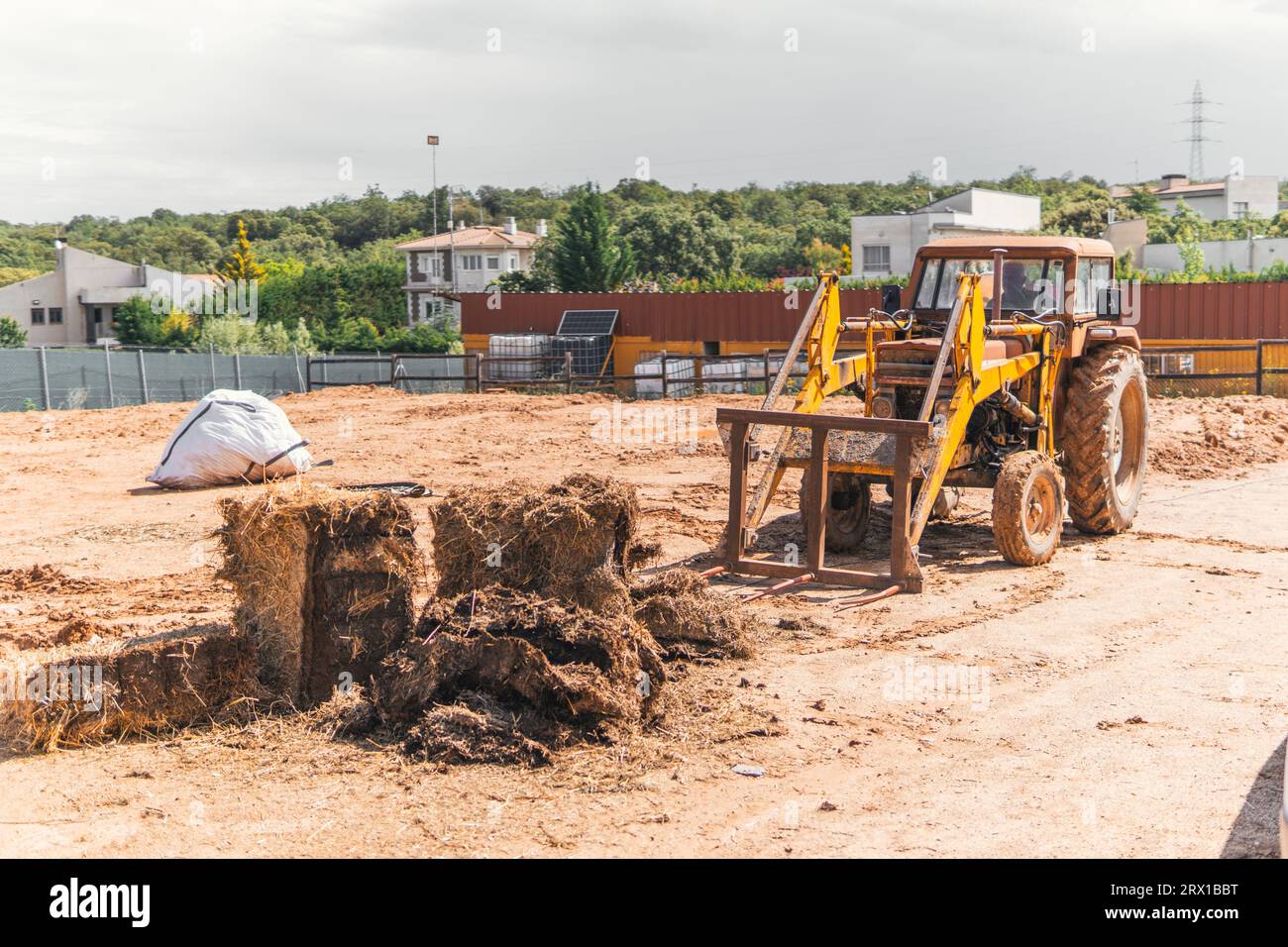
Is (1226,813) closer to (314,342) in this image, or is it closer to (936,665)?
(936,665)

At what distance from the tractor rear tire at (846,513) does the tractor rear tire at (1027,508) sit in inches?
50.4

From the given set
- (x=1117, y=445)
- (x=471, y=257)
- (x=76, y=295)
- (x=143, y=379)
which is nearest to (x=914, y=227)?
(x=143, y=379)

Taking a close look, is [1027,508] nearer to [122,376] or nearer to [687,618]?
[687,618]

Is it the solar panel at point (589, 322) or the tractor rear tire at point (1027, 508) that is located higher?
the solar panel at point (589, 322)

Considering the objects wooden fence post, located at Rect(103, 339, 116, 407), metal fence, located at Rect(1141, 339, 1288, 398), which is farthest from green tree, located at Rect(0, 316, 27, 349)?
metal fence, located at Rect(1141, 339, 1288, 398)

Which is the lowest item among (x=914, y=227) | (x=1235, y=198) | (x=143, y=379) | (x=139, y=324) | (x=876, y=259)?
(x=143, y=379)

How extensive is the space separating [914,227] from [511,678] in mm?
50636

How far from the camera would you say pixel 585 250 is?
5653 cm

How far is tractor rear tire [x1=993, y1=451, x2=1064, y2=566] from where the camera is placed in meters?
11.1

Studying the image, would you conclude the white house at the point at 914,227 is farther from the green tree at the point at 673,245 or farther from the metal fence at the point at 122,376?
the metal fence at the point at 122,376

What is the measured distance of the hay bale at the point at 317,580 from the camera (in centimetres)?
745

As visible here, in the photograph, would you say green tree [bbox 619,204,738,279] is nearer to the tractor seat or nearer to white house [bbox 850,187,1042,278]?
white house [bbox 850,187,1042,278]

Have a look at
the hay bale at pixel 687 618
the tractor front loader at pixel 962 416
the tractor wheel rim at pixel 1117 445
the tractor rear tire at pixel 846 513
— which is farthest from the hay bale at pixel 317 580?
the tractor wheel rim at pixel 1117 445

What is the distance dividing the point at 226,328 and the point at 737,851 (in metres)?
49.6
